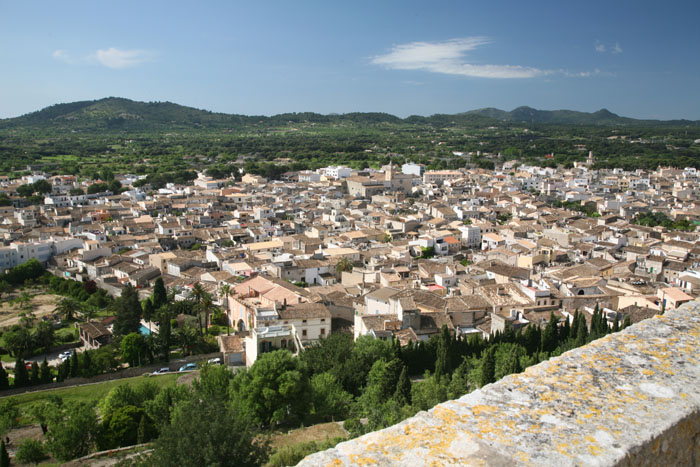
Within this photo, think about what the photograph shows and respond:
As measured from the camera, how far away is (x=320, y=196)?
56188 mm

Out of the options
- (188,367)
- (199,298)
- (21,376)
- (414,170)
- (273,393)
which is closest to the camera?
(273,393)

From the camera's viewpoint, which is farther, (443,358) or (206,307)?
(206,307)

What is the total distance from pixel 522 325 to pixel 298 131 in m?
144

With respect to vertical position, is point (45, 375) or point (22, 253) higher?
point (22, 253)

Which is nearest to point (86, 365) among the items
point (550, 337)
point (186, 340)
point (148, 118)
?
point (186, 340)

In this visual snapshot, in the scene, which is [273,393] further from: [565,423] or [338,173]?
[338,173]

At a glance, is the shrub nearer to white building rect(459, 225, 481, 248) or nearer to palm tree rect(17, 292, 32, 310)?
palm tree rect(17, 292, 32, 310)

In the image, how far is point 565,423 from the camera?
8.71 feet

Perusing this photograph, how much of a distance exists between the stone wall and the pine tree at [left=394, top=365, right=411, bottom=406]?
11.7m

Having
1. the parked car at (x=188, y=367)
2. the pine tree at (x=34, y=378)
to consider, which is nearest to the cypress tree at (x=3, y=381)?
the pine tree at (x=34, y=378)

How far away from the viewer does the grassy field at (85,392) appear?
18.4 metres

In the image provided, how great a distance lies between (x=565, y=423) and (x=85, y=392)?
65.0ft

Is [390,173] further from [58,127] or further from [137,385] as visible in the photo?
[58,127]

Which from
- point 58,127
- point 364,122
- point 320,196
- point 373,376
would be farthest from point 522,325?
point 364,122
